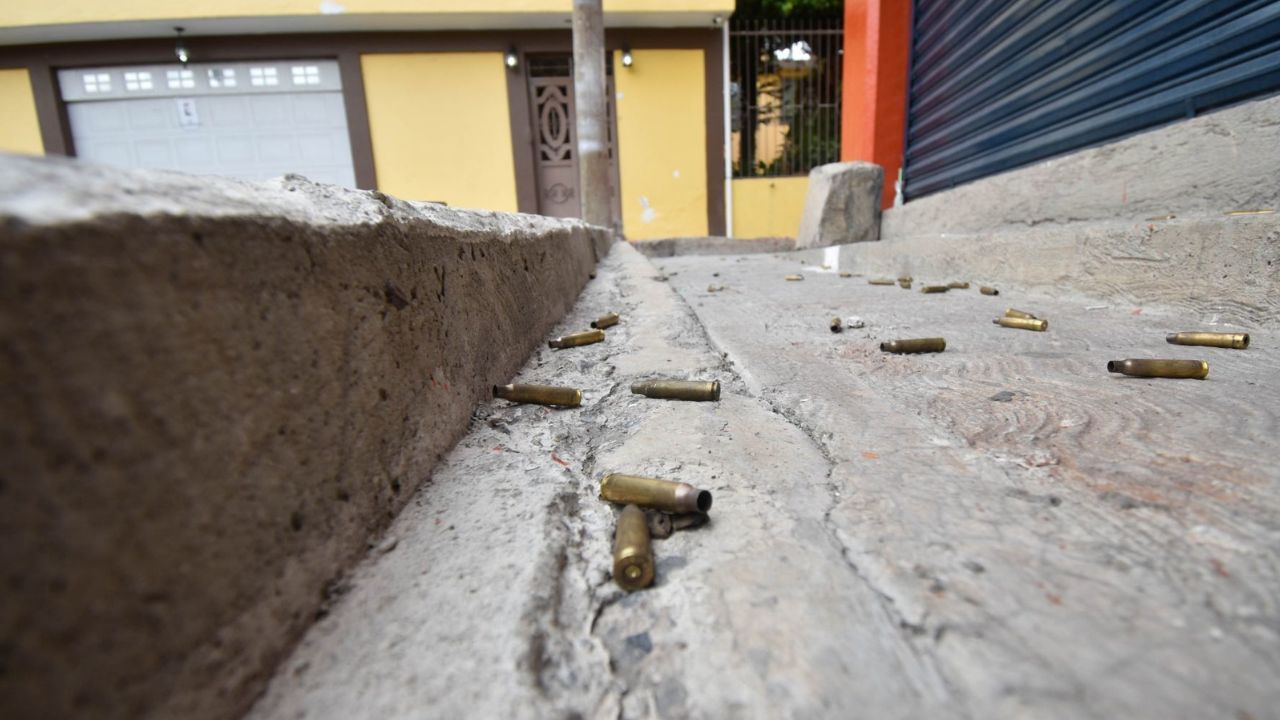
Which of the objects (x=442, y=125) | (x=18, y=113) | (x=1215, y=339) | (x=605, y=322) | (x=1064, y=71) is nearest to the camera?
(x=1215, y=339)

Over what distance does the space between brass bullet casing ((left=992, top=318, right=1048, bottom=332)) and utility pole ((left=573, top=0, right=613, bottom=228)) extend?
626 cm

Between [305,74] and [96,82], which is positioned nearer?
[96,82]

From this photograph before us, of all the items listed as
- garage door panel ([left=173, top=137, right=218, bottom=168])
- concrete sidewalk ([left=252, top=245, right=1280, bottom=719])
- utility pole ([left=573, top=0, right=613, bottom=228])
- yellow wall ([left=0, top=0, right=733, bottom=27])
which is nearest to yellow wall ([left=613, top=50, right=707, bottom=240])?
yellow wall ([left=0, top=0, right=733, bottom=27])

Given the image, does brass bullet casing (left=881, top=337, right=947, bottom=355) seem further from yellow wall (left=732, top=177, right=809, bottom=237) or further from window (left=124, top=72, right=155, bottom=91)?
window (left=124, top=72, right=155, bottom=91)

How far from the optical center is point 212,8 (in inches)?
338

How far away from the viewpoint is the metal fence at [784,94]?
10539 millimetres

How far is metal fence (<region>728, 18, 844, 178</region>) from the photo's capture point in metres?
10.5

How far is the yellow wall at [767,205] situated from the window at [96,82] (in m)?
10.7

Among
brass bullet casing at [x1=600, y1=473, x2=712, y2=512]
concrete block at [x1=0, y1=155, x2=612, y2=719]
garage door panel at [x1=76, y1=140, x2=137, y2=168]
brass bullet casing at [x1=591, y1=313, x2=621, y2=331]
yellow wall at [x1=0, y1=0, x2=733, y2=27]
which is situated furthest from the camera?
garage door panel at [x1=76, y1=140, x2=137, y2=168]

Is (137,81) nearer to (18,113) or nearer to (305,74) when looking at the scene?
(18,113)

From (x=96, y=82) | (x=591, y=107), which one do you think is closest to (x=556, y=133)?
(x=591, y=107)

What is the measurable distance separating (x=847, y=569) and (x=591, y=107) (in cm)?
786

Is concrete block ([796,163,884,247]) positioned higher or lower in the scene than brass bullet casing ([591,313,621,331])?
higher

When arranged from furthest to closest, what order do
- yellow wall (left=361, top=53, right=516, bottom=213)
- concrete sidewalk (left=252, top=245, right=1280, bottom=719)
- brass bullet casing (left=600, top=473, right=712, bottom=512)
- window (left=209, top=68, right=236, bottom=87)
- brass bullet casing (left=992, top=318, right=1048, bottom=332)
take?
1. yellow wall (left=361, top=53, right=516, bottom=213)
2. window (left=209, top=68, right=236, bottom=87)
3. brass bullet casing (left=992, top=318, right=1048, bottom=332)
4. brass bullet casing (left=600, top=473, right=712, bottom=512)
5. concrete sidewalk (left=252, top=245, right=1280, bottom=719)
